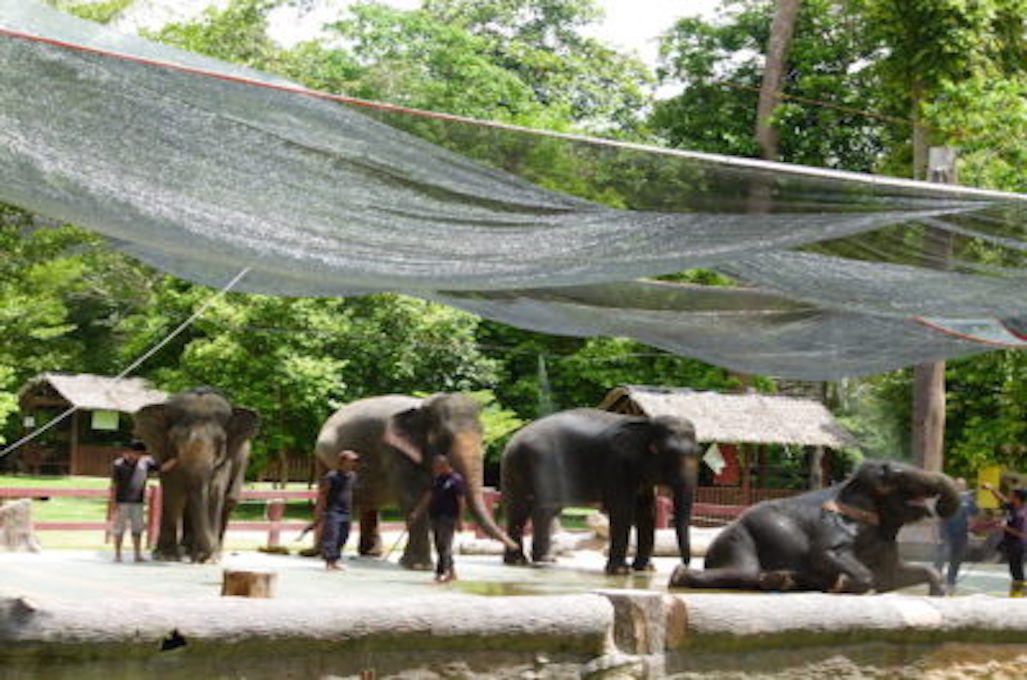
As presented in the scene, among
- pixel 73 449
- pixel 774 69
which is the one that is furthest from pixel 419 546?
pixel 73 449

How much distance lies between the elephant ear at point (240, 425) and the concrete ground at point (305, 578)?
111 cm

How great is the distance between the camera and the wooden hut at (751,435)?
27.2 meters

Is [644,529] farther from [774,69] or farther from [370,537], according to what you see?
[774,69]

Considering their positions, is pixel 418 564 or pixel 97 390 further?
pixel 97 390

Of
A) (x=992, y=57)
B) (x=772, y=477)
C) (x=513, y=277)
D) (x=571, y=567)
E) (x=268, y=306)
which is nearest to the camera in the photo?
(x=513, y=277)

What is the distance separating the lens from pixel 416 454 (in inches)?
585

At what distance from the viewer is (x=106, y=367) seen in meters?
38.4

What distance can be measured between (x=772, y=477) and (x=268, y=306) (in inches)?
446

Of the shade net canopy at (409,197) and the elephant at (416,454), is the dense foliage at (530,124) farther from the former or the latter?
the shade net canopy at (409,197)

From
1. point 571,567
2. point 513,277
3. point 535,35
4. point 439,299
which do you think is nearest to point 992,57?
point 571,567

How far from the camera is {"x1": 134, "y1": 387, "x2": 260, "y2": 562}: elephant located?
46.2 ft

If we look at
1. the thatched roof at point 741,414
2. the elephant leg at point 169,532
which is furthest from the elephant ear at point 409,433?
the thatched roof at point 741,414

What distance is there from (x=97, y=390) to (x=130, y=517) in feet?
78.0

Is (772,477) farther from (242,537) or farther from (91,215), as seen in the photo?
(91,215)
